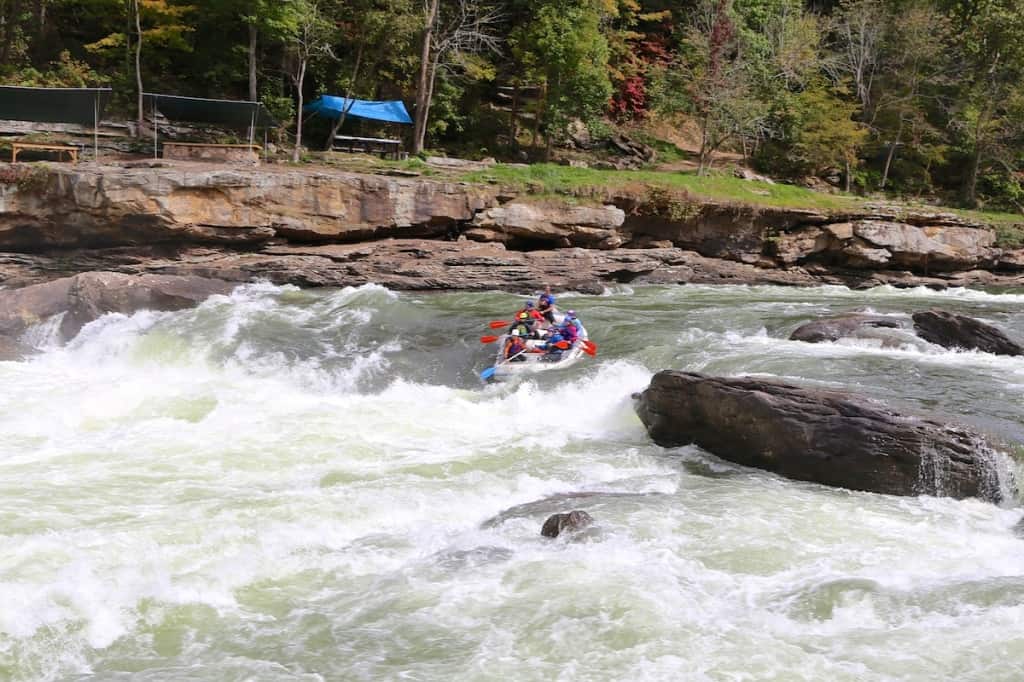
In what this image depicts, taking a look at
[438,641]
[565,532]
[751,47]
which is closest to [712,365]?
[565,532]

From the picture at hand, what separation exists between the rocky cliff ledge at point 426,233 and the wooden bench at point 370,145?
5082 millimetres

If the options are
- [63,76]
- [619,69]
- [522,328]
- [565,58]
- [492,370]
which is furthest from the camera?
[619,69]

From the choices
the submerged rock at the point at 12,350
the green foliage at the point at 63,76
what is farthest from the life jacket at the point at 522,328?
the green foliage at the point at 63,76

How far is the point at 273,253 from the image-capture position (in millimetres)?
21203

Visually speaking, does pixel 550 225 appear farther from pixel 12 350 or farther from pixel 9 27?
pixel 9 27

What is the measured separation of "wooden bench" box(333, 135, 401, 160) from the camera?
89.9 feet

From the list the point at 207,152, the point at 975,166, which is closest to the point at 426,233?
the point at 207,152

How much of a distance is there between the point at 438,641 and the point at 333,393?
8.08 m

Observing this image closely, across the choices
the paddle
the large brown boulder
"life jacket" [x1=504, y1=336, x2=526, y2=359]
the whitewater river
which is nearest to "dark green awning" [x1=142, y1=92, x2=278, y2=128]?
the large brown boulder

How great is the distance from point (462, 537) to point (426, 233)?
15.5 metres

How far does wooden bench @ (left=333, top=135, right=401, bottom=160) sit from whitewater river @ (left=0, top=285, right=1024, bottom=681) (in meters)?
13.7

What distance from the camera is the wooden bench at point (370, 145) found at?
2741 centimetres

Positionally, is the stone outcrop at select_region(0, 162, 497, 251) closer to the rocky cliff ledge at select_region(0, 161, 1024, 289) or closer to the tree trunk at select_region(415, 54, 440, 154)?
the rocky cliff ledge at select_region(0, 161, 1024, 289)

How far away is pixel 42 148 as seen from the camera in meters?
20.7
